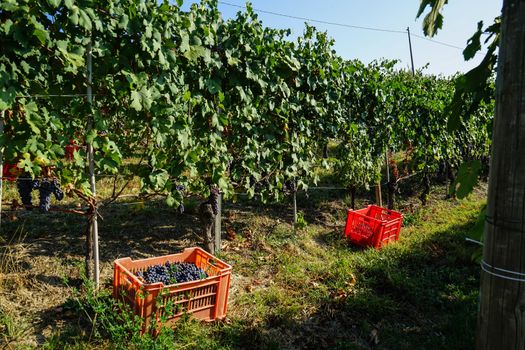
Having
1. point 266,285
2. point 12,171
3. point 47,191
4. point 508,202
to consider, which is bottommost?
point 266,285

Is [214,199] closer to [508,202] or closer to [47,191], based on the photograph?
[47,191]

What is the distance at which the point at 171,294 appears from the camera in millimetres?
2977

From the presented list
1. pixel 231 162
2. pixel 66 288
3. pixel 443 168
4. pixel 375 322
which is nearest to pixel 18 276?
pixel 66 288

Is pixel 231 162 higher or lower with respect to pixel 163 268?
higher

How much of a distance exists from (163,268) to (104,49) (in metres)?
1.83

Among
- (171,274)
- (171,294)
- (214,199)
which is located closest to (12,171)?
(171,274)

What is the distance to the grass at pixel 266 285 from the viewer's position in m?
3.00

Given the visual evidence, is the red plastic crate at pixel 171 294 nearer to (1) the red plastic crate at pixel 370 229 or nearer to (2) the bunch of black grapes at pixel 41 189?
(2) the bunch of black grapes at pixel 41 189

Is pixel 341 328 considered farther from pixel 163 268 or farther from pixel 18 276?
pixel 18 276

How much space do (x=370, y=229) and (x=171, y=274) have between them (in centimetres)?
303

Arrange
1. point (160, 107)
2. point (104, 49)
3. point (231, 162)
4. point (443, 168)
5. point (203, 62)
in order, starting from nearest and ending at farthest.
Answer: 1. point (104, 49)
2. point (160, 107)
3. point (203, 62)
4. point (231, 162)
5. point (443, 168)

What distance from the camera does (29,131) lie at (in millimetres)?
2648

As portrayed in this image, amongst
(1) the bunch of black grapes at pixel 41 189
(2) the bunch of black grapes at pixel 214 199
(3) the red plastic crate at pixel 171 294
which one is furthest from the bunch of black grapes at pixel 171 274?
(1) the bunch of black grapes at pixel 41 189

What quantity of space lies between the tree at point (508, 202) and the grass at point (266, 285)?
2.01 metres
